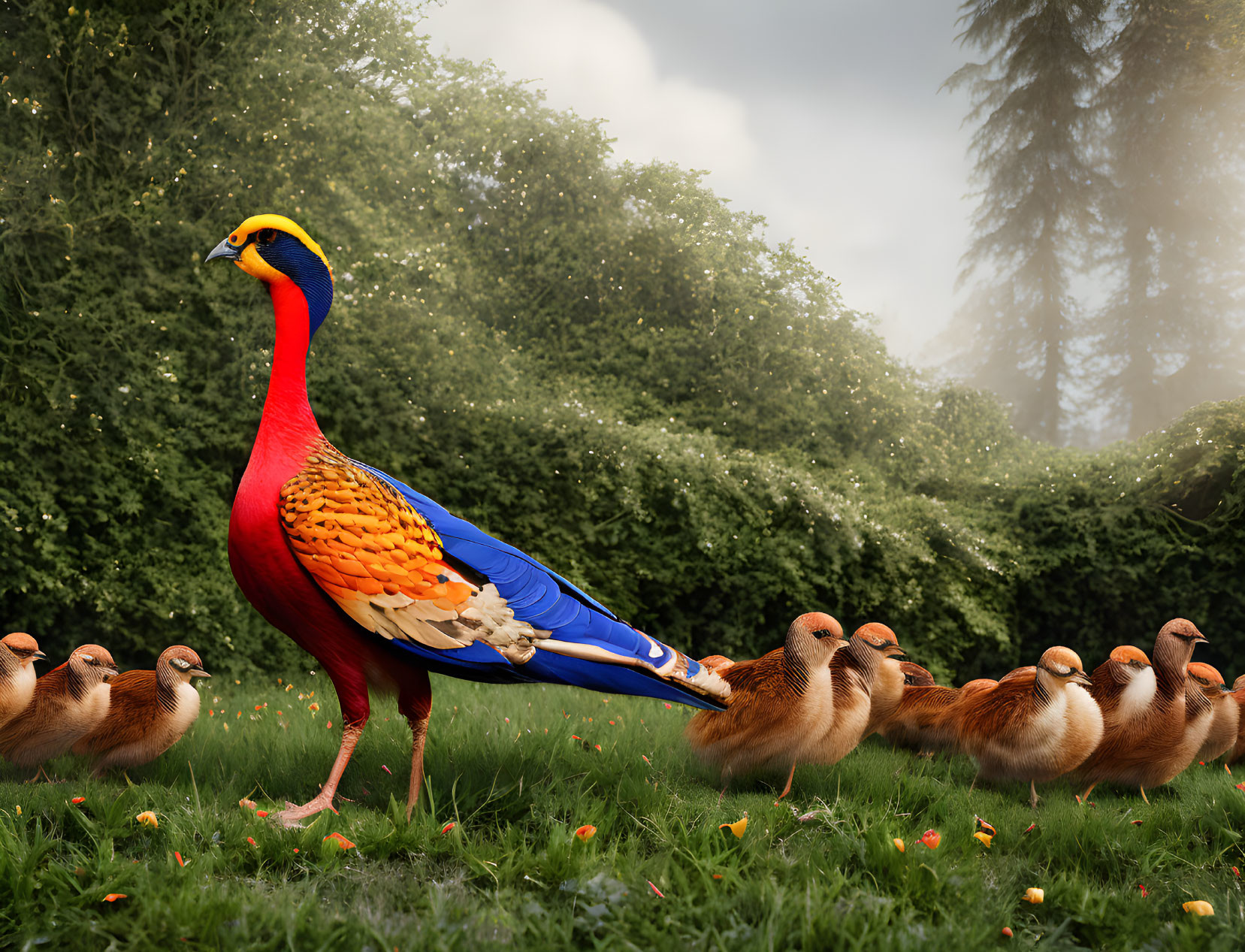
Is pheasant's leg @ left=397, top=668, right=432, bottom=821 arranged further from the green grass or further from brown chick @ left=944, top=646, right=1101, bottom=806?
brown chick @ left=944, top=646, right=1101, bottom=806

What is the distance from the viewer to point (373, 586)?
8.26 feet

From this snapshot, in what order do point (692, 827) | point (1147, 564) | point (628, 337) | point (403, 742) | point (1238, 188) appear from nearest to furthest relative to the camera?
point (692, 827), point (403, 742), point (1147, 564), point (628, 337), point (1238, 188)

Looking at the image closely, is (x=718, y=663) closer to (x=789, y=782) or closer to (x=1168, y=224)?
(x=789, y=782)

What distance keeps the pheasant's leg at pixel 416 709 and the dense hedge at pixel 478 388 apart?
148 inches

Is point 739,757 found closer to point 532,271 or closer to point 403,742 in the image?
point 403,742

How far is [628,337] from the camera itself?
29.2ft

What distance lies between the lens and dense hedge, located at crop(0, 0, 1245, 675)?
5.79 metres

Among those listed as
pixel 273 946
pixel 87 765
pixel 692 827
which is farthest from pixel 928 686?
pixel 87 765

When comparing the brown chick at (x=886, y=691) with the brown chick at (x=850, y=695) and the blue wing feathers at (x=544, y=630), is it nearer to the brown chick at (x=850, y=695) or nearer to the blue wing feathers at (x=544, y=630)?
the brown chick at (x=850, y=695)

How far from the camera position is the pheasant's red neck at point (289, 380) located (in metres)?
2.74

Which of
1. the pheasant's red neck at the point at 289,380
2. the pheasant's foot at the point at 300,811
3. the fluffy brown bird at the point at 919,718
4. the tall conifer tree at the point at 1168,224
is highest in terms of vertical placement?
the tall conifer tree at the point at 1168,224

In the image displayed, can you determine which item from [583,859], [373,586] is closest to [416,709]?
[373,586]

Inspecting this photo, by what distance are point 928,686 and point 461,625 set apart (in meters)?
2.69

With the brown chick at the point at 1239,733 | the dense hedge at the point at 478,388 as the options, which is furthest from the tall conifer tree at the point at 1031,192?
the brown chick at the point at 1239,733
